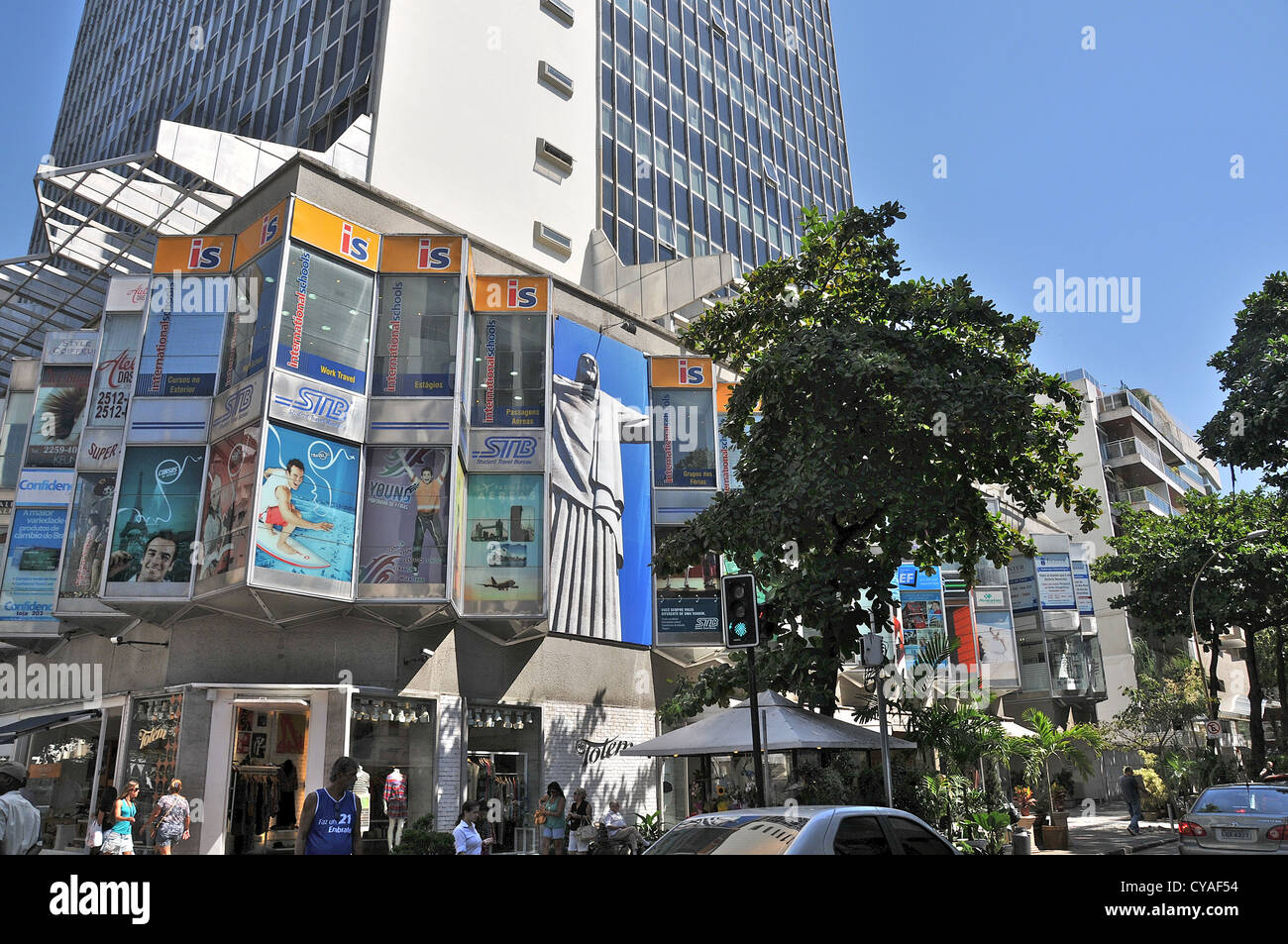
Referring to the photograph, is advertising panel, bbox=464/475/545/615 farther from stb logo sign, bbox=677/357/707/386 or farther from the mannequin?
stb logo sign, bbox=677/357/707/386

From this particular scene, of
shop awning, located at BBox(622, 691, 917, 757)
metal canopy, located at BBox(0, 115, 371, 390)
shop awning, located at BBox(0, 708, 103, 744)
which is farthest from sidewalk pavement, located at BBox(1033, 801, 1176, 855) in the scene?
metal canopy, located at BBox(0, 115, 371, 390)

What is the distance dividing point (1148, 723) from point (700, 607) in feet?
99.5

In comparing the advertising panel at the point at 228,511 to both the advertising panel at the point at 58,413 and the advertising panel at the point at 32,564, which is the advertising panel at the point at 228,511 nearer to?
the advertising panel at the point at 32,564

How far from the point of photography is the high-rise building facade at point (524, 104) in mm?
28359

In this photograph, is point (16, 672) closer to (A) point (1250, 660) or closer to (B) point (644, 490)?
(B) point (644, 490)

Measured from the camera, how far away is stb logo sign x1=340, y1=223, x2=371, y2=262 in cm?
2125

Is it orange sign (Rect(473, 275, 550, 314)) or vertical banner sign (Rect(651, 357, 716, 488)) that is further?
vertical banner sign (Rect(651, 357, 716, 488))

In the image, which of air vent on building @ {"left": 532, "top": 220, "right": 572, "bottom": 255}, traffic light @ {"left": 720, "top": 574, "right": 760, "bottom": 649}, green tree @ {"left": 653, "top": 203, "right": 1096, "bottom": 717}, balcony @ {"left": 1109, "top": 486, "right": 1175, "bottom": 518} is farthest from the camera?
balcony @ {"left": 1109, "top": 486, "right": 1175, "bottom": 518}

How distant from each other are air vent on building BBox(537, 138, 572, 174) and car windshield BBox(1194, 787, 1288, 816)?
86.8 ft

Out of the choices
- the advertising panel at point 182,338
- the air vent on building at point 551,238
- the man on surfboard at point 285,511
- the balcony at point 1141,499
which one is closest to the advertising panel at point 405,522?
the man on surfboard at point 285,511

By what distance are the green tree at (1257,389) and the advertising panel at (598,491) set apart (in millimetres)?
15241

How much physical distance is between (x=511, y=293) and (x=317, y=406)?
6.46 metres

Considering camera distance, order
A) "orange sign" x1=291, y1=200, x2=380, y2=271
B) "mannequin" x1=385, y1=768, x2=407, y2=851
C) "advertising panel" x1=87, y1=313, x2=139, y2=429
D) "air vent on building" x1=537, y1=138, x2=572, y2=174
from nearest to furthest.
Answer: "mannequin" x1=385, y1=768, x2=407, y2=851 < "orange sign" x1=291, y1=200, x2=380, y2=271 < "advertising panel" x1=87, y1=313, x2=139, y2=429 < "air vent on building" x1=537, y1=138, x2=572, y2=174

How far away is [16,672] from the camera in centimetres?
2441
